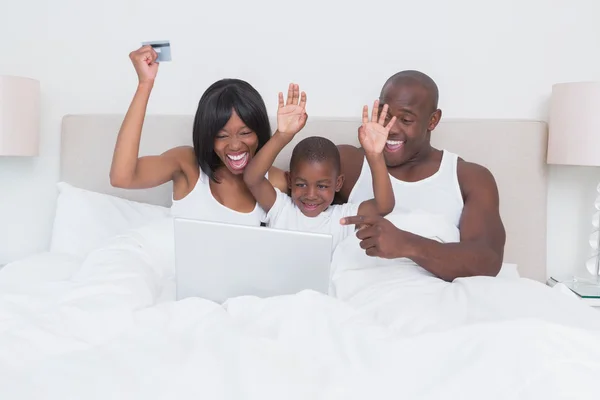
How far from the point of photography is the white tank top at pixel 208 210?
2.02 metres

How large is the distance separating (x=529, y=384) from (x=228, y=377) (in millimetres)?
438

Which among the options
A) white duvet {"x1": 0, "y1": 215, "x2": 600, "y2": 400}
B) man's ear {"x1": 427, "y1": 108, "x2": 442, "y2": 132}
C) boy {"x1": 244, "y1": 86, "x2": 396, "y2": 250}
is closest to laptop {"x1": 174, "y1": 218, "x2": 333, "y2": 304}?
white duvet {"x1": 0, "y1": 215, "x2": 600, "y2": 400}

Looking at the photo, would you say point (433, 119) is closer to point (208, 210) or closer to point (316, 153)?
point (316, 153)

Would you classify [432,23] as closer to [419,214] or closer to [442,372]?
[419,214]

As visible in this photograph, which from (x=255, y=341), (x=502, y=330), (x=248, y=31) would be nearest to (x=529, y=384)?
(x=502, y=330)

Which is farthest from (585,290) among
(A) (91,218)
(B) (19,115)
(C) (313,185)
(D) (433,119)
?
(B) (19,115)

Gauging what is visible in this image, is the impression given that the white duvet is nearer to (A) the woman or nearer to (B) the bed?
(B) the bed

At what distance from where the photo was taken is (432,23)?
250 cm

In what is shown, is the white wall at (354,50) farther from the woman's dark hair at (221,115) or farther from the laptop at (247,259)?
the laptop at (247,259)

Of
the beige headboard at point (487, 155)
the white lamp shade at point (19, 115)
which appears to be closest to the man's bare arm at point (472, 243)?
the beige headboard at point (487, 155)

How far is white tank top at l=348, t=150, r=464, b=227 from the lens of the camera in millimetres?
2012

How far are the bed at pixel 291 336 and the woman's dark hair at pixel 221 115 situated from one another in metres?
0.30

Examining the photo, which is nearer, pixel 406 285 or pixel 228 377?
pixel 228 377

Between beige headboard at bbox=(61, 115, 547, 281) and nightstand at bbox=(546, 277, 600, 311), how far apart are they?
0.13 meters
